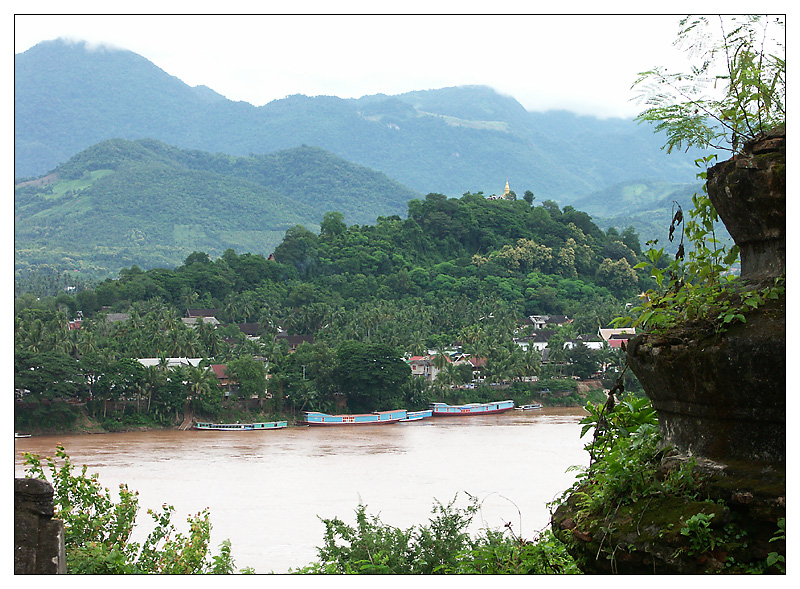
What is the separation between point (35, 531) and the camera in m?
2.65

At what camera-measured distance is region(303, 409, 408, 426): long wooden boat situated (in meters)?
32.2

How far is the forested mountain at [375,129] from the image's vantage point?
14144cm

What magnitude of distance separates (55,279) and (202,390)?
41.2 m

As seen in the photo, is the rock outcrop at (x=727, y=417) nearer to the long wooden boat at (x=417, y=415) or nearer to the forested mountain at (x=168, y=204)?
the long wooden boat at (x=417, y=415)

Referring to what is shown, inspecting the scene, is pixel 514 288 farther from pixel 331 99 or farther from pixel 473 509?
pixel 331 99

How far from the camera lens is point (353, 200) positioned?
12888 centimetres

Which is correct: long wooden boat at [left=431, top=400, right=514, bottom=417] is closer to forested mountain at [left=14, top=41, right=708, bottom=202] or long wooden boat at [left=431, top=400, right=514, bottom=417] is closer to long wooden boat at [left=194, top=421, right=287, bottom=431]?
long wooden boat at [left=194, top=421, right=287, bottom=431]

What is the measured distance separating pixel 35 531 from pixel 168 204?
354 ft

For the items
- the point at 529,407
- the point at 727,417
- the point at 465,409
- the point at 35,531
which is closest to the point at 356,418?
the point at 465,409

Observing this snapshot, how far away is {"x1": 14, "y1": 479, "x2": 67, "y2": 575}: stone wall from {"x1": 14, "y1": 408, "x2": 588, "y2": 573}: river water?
309 inches

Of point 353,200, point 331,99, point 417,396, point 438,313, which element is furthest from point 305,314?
point 331,99

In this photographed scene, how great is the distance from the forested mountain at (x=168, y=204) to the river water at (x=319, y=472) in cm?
5605

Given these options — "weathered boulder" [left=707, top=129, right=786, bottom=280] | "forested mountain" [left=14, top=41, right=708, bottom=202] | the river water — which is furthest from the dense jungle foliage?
"forested mountain" [left=14, top=41, right=708, bottom=202]

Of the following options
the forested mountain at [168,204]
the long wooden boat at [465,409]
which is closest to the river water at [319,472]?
the long wooden boat at [465,409]
